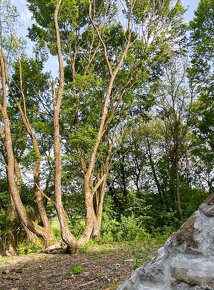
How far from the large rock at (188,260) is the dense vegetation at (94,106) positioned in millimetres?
→ 8279

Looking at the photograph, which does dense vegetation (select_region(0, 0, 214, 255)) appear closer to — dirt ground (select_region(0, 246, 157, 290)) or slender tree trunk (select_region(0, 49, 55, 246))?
slender tree trunk (select_region(0, 49, 55, 246))

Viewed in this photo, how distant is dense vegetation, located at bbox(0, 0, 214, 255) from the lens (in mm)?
11781

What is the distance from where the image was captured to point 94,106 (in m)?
13.9

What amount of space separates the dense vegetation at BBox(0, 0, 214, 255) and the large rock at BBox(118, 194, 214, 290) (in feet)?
27.2

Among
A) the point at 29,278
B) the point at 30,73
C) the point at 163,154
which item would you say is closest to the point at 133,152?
the point at 163,154

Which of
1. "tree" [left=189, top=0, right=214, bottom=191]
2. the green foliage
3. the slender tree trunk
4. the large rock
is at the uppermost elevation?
"tree" [left=189, top=0, right=214, bottom=191]

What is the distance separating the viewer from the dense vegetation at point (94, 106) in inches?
464

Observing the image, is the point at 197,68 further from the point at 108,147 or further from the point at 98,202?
the point at 98,202

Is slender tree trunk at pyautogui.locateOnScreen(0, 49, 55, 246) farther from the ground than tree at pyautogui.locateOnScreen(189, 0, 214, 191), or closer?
closer

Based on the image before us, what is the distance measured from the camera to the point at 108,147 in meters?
14.7

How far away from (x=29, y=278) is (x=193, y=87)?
A: 44.4 feet

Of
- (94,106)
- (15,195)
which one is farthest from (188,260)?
(94,106)

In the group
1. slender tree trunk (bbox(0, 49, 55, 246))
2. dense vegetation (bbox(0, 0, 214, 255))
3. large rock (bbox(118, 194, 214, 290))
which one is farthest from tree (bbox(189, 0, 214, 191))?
large rock (bbox(118, 194, 214, 290))

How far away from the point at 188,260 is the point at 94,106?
12.3 m
